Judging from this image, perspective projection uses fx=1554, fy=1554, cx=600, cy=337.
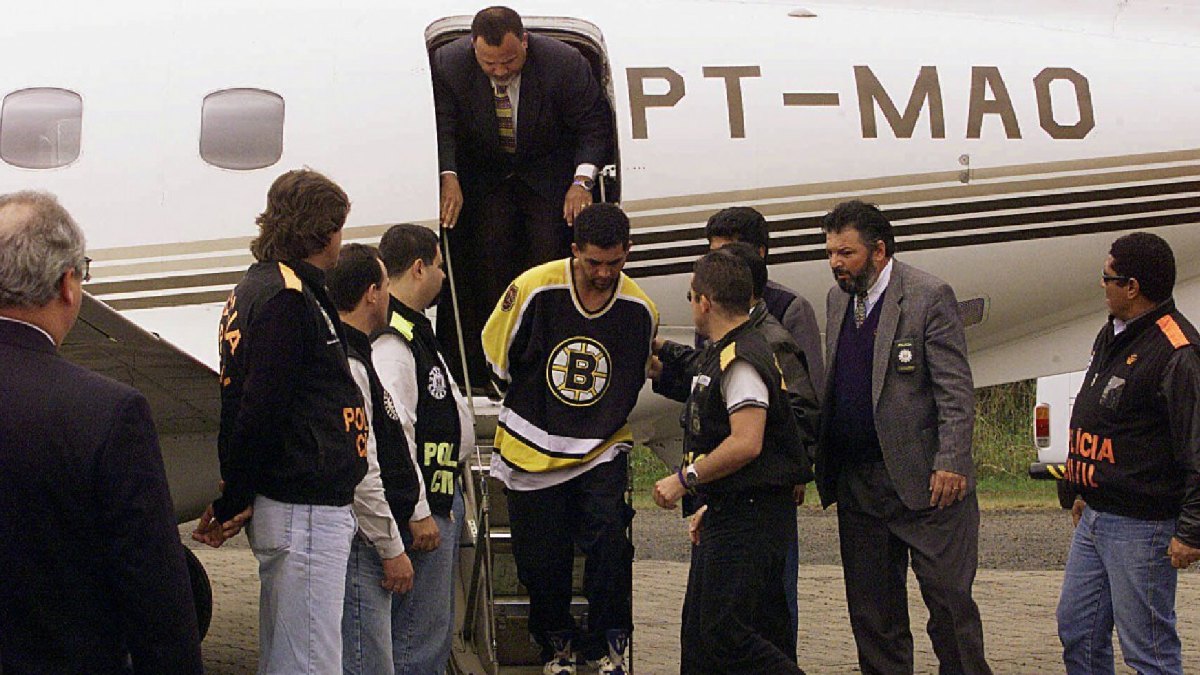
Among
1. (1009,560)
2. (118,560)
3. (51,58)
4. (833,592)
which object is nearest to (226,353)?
(118,560)

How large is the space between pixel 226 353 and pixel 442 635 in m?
1.37

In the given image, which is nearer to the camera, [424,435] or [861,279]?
[424,435]

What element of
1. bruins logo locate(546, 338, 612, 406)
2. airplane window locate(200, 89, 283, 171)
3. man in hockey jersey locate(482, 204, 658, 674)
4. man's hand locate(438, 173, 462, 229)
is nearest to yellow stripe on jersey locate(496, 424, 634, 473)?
man in hockey jersey locate(482, 204, 658, 674)

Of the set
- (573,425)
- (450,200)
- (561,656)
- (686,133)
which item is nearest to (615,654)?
(561,656)

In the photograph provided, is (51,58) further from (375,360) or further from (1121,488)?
(1121,488)

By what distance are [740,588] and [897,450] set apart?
0.97 m

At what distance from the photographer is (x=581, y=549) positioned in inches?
244

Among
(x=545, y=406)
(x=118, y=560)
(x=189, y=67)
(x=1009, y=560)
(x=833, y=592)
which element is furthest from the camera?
(x=1009, y=560)

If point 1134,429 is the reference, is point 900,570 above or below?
below

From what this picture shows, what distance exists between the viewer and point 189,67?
7.97 metres

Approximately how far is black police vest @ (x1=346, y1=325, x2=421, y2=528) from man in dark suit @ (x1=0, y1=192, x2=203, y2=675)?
207 cm

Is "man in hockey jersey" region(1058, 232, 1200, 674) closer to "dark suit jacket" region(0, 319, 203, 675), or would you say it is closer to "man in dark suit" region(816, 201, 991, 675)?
"man in dark suit" region(816, 201, 991, 675)

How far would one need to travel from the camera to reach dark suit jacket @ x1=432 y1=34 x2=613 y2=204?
7.13 m

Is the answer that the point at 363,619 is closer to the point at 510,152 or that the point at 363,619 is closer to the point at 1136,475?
the point at 1136,475
